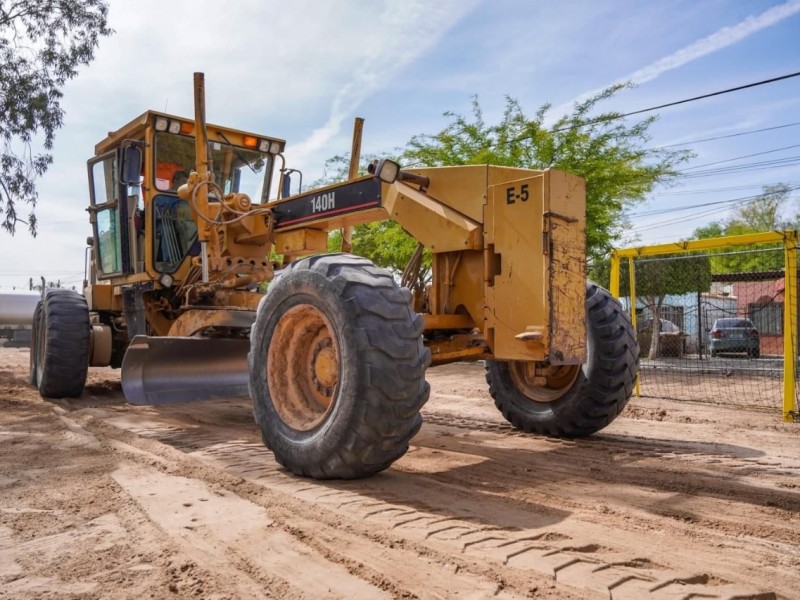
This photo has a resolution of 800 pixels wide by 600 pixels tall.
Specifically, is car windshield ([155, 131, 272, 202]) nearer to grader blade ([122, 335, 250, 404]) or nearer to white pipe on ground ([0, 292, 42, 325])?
grader blade ([122, 335, 250, 404])

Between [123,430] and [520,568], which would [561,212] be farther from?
[123,430]

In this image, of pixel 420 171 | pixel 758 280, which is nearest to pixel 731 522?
pixel 420 171

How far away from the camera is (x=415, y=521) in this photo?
307 cm

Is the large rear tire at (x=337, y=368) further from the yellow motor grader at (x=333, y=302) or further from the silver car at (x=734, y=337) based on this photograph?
the silver car at (x=734, y=337)

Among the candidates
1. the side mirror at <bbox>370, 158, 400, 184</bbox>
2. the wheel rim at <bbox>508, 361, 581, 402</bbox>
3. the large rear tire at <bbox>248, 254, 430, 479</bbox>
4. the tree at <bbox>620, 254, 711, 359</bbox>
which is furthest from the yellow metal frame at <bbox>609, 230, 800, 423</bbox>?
the tree at <bbox>620, 254, 711, 359</bbox>

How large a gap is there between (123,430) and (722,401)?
7610 mm

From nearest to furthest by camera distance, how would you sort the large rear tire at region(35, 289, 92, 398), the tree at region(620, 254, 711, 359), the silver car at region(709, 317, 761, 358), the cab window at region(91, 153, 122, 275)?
the large rear tire at region(35, 289, 92, 398), the cab window at region(91, 153, 122, 275), the silver car at region(709, 317, 761, 358), the tree at region(620, 254, 711, 359)

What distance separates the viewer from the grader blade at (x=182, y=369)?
20.5 feet

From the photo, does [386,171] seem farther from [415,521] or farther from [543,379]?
[415,521]

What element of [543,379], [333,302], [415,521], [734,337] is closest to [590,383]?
[543,379]

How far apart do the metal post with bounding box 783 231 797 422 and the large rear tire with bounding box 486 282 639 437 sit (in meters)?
3.13

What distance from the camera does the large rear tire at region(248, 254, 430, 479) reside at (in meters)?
3.56

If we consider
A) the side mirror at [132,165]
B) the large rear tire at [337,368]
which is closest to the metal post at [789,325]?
the large rear tire at [337,368]

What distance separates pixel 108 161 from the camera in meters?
8.32
